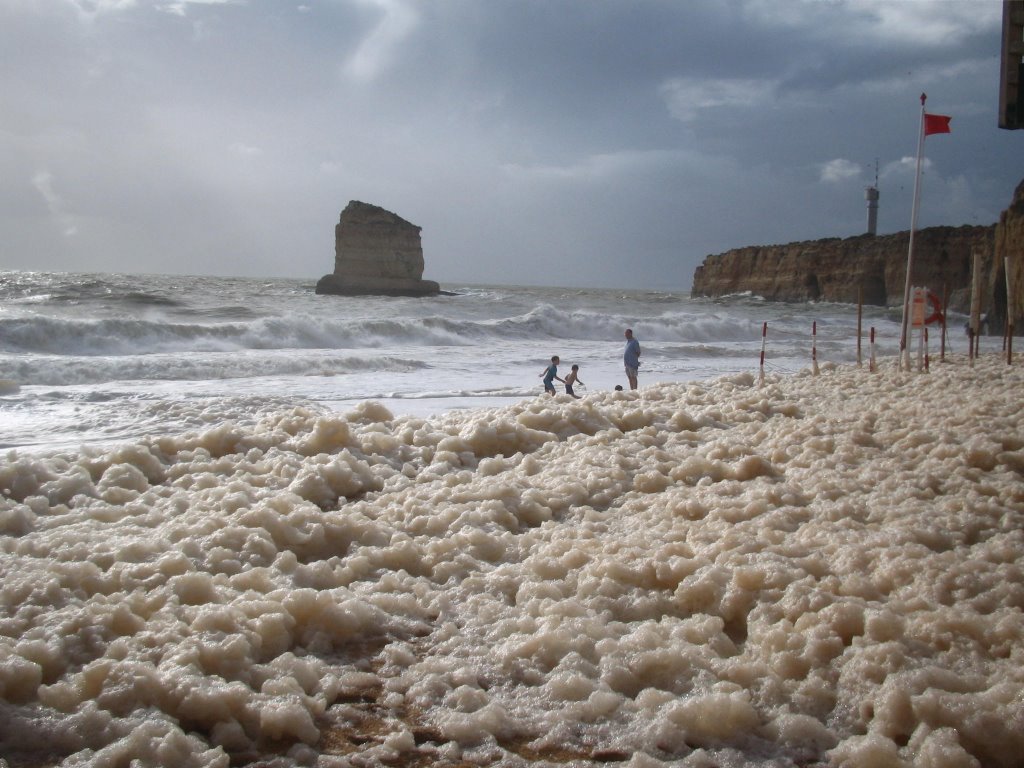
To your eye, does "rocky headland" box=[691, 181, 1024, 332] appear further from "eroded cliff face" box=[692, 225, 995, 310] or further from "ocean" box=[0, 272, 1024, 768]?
"ocean" box=[0, 272, 1024, 768]

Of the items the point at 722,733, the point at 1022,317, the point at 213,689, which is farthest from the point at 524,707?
the point at 1022,317

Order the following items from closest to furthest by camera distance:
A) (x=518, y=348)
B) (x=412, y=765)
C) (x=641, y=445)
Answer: (x=412, y=765)
(x=641, y=445)
(x=518, y=348)

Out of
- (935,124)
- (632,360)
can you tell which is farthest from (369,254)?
(935,124)

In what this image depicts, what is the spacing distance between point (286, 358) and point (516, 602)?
18115mm

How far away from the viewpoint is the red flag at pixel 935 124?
1248 cm

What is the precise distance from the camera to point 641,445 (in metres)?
6.56

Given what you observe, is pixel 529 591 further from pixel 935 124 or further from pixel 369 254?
pixel 369 254

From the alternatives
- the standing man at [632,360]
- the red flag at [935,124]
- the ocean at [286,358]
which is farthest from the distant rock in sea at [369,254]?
the red flag at [935,124]

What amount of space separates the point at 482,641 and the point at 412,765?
0.86m

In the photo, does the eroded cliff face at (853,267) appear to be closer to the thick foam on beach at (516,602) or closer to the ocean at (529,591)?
the ocean at (529,591)

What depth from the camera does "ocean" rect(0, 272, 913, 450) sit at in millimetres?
12648

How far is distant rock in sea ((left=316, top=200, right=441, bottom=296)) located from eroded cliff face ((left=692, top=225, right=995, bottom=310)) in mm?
35519

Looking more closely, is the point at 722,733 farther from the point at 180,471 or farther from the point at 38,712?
the point at 180,471

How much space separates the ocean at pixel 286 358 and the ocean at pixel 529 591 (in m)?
6.09
